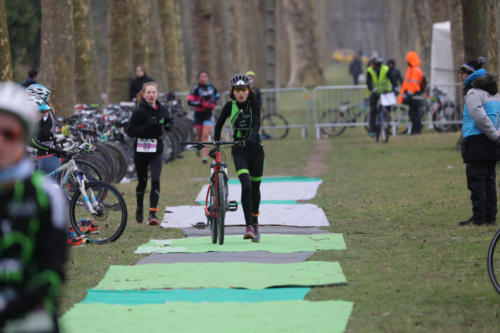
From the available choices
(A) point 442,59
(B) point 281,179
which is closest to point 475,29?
(B) point 281,179

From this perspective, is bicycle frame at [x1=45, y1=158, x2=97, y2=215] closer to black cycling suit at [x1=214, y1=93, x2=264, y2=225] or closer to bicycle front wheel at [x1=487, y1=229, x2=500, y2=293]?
black cycling suit at [x1=214, y1=93, x2=264, y2=225]

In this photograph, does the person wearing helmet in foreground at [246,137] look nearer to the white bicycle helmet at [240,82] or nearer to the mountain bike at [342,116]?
the white bicycle helmet at [240,82]

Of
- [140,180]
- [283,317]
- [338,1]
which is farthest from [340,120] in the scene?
[338,1]

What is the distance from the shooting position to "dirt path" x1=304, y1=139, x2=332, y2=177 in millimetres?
19681

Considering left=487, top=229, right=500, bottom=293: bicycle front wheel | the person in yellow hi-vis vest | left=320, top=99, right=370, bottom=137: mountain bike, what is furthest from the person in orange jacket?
left=487, top=229, right=500, bottom=293: bicycle front wheel

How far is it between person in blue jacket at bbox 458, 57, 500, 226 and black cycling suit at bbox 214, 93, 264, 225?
2.46 metres

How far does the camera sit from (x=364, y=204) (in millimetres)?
14211

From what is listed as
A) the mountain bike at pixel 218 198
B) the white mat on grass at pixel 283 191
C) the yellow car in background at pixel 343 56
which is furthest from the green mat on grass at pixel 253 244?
the yellow car in background at pixel 343 56

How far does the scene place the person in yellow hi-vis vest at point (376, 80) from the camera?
2502 cm

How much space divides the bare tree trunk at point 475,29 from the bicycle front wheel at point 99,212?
960 cm

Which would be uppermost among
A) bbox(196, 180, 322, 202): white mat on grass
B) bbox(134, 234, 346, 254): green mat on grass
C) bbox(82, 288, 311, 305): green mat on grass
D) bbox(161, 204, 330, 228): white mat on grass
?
bbox(82, 288, 311, 305): green mat on grass

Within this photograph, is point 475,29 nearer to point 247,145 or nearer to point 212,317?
point 247,145

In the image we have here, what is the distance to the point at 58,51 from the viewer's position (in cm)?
1872

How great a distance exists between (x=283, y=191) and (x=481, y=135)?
5.62m
